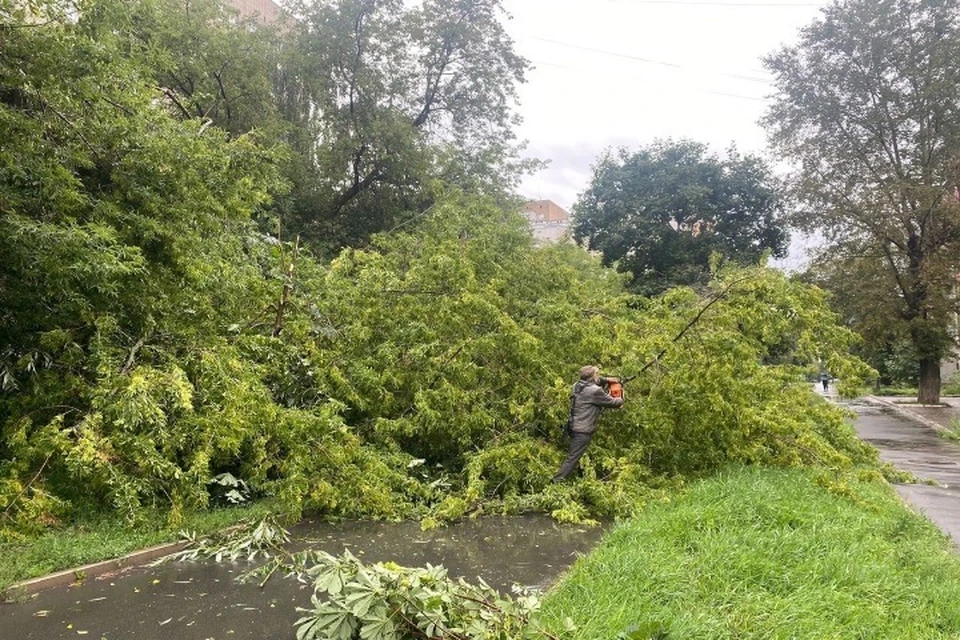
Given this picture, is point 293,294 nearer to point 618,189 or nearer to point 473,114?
point 473,114

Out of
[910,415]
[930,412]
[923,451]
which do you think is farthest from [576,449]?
[930,412]

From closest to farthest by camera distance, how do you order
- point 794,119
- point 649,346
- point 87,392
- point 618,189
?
point 87,392
point 649,346
point 794,119
point 618,189

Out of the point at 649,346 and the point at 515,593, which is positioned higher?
the point at 649,346

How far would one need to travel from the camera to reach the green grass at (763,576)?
11.0 ft

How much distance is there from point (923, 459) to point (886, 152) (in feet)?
40.0

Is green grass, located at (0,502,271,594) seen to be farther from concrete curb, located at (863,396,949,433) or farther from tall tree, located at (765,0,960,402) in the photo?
tall tree, located at (765,0,960,402)

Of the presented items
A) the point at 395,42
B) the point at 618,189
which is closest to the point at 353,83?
the point at 395,42

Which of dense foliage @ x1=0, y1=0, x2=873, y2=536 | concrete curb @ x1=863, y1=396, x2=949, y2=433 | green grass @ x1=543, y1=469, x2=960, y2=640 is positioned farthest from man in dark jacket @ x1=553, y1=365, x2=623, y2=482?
concrete curb @ x1=863, y1=396, x2=949, y2=433

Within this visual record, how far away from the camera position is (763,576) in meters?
3.99

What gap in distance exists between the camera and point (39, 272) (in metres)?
5.27

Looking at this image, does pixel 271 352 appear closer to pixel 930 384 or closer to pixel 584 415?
pixel 584 415

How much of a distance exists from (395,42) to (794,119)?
1215 centimetres

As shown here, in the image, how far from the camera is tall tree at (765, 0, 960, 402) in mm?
16938

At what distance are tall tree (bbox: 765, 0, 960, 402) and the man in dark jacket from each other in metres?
14.1
